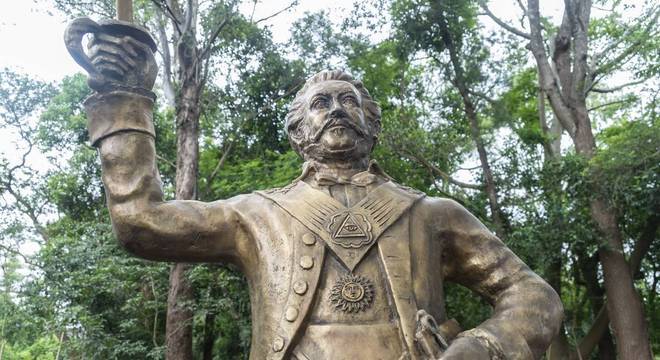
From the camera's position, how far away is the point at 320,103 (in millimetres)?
3676

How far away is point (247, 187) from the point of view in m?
13.6

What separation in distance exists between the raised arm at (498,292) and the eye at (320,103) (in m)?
0.77

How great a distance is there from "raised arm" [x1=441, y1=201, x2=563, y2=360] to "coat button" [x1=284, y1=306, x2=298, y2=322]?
24.4 inches

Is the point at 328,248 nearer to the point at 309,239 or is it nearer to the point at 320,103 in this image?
the point at 309,239

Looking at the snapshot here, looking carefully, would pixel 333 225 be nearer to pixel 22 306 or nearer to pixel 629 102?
pixel 22 306

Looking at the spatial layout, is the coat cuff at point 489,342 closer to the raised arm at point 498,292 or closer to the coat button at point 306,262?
the raised arm at point 498,292

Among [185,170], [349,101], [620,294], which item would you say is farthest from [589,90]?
[349,101]

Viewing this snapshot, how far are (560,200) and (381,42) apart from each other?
6040mm

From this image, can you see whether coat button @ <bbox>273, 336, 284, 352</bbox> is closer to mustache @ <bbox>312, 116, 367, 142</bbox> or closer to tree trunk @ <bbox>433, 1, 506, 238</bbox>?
mustache @ <bbox>312, 116, 367, 142</bbox>

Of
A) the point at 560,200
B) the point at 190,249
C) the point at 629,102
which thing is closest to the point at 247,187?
the point at 560,200

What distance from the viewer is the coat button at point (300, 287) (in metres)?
3.02

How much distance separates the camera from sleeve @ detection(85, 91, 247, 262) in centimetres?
309

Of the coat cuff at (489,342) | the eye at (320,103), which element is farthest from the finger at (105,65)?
the coat cuff at (489,342)

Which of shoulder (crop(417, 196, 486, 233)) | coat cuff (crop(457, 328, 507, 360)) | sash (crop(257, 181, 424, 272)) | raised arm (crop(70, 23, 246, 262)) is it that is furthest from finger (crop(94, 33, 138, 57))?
coat cuff (crop(457, 328, 507, 360))
